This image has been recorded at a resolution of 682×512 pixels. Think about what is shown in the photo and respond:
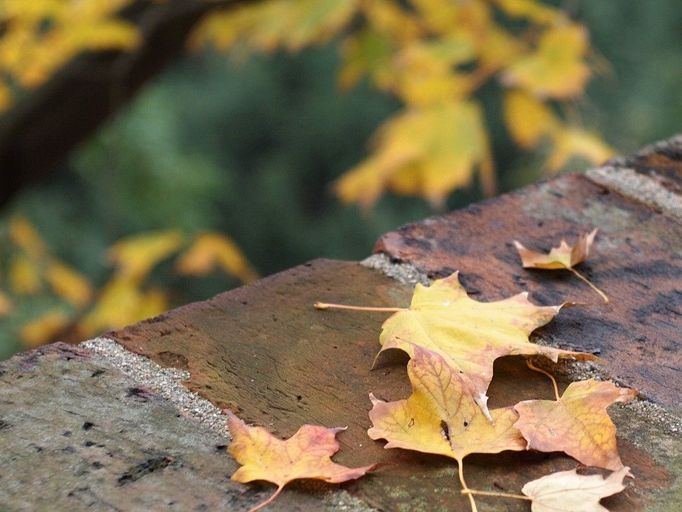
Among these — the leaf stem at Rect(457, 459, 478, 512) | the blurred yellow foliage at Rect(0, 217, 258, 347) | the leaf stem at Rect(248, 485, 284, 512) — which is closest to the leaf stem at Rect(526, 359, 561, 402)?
the leaf stem at Rect(457, 459, 478, 512)

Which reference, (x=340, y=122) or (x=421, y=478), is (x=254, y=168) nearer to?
(x=340, y=122)

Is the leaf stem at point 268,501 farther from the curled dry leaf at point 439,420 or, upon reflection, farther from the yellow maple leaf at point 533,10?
the yellow maple leaf at point 533,10

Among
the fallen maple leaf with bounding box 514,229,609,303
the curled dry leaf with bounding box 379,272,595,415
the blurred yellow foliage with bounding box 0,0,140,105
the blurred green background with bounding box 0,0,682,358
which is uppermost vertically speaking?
the blurred yellow foliage with bounding box 0,0,140,105

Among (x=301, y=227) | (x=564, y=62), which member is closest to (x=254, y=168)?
(x=301, y=227)

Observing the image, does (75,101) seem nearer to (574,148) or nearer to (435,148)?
(435,148)

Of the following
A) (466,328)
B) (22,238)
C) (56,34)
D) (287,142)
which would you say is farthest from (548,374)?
(287,142)

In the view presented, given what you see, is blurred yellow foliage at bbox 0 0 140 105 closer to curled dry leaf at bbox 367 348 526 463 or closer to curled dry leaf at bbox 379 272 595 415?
curled dry leaf at bbox 379 272 595 415

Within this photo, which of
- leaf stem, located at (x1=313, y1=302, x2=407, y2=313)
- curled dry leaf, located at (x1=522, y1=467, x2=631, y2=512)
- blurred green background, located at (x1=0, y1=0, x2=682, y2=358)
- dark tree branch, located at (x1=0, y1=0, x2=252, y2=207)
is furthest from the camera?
blurred green background, located at (x1=0, y1=0, x2=682, y2=358)
